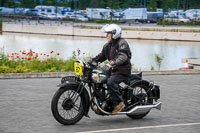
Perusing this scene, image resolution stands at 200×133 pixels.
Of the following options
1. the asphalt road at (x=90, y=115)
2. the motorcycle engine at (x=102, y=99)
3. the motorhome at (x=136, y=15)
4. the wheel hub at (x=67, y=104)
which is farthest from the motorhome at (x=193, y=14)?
the wheel hub at (x=67, y=104)

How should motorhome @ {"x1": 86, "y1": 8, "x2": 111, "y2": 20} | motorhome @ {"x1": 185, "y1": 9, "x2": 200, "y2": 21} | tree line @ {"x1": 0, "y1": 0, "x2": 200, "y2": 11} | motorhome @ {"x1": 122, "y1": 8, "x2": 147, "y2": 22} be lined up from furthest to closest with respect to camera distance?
tree line @ {"x1": 0, "y1": 0, "x2": 200, "y2": 11} → motorhome @ {"x1": 86, "y1": 8, "x2": 111, "y2": 20} → motorhome @ {"x1": 185, "y1": 9, "x2": 200, "y2": 21} → motorhome @ {"x1": 122, "y1": 8, "x2": 147, "y2": 22}

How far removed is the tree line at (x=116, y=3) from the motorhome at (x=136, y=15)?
6152mm

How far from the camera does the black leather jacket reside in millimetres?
7688

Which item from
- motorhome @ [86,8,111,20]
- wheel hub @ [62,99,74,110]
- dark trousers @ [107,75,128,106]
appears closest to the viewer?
wheel hub @ [62,99,74,110]

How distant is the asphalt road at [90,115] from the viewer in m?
7.49

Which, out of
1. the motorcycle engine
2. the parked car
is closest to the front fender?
the motorcycle engine

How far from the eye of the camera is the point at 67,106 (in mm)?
7516

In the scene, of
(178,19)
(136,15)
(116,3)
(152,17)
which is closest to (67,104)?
(178,19)

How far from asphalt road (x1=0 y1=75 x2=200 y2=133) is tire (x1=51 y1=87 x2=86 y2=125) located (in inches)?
5.4

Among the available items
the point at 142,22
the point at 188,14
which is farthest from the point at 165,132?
the point at 188,14

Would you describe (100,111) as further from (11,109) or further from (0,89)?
(0,89)

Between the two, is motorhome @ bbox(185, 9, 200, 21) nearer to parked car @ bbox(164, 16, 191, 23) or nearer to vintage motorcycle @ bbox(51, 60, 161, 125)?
parked car @ bbox(164, 16, 191, 23)

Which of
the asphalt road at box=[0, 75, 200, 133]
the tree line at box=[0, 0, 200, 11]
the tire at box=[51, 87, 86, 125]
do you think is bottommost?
the asphalt road at box=[0, 75, 200, 133]

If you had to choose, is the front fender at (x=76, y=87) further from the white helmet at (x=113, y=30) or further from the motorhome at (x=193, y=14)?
the motorhome at (x=193, y=14)
